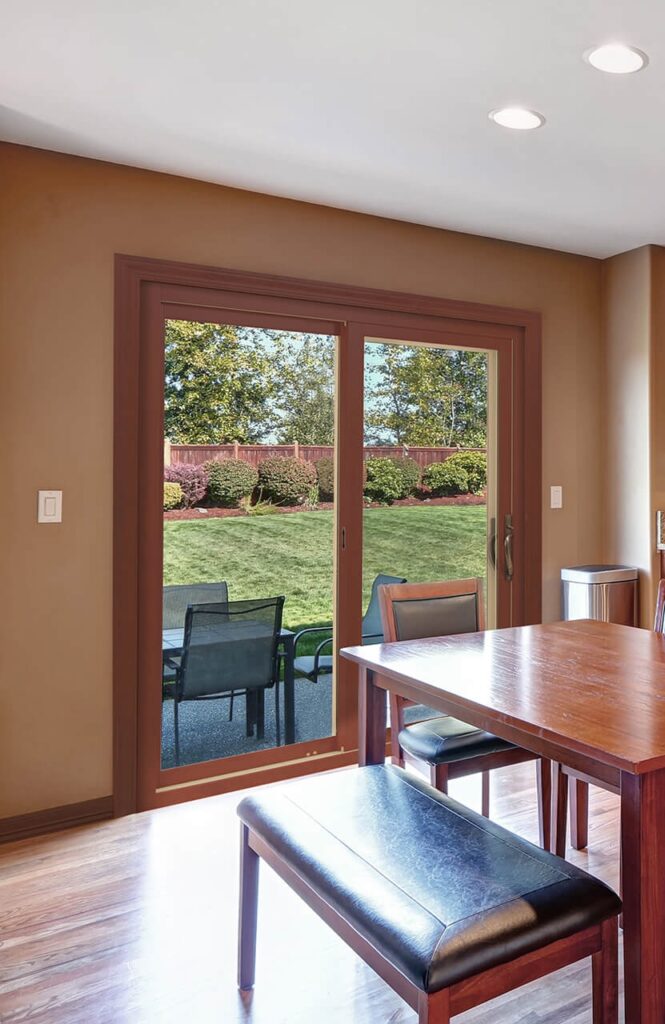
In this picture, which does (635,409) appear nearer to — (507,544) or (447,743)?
(507,544)

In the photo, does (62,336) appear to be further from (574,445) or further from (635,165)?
(574,445)

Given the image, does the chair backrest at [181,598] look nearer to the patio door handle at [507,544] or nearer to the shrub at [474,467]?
the shrub at [474,467]

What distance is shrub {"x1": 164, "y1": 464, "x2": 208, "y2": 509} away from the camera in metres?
2.96

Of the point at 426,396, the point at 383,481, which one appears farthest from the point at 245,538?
the point at 426,396

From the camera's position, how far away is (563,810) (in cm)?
233

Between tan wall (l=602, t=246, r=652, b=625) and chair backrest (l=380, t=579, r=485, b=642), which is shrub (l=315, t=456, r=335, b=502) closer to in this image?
chair backrest (l=380, t=579, r=485, b=642)

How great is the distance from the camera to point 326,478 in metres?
3.30

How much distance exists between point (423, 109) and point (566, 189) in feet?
3.09

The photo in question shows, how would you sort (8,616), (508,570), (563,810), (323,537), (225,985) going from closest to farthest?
(225,985), (563,810), (8,616), (323,537), (508,570)

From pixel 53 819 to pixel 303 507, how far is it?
1525 mm

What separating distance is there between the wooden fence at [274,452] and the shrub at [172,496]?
8 centimetres

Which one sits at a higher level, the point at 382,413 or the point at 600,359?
the point at 600,359

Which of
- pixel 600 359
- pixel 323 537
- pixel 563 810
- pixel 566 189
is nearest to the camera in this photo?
pixel 563 810

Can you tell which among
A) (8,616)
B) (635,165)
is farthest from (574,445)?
(8,616)
